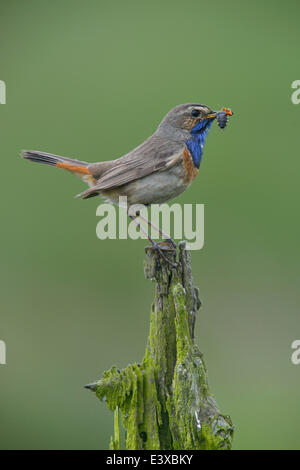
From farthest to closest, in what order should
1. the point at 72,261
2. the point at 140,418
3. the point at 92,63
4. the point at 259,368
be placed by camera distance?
the point at 92,63, the point at 72,261, the point at 259,368, the point at 140,418

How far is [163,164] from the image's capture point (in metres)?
6.14

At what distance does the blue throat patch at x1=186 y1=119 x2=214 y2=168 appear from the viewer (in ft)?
20.7

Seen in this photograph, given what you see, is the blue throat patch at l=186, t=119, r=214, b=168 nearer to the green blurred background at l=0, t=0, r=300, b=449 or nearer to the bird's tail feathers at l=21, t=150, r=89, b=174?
the bird's tail feathers at l=21, t=150, r=89, b=174

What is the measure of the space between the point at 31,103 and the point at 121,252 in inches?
107

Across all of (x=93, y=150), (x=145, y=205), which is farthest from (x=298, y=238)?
(x=145, y=205)

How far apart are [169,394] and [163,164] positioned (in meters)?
2.52

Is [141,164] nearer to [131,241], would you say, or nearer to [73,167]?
[73,167]

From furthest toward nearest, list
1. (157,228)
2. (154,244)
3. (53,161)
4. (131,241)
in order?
1. (131,241)
2. (53,161)
3. (157,228)
4. (154,244)

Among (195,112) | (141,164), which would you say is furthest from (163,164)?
(195,112)

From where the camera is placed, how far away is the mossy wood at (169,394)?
3830 millimetres

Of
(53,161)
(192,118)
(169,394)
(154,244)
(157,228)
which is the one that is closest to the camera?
(169,394)

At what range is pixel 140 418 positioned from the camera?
3.97 m

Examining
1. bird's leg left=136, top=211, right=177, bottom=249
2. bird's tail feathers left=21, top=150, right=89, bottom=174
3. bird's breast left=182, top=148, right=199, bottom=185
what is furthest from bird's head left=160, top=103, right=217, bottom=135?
bird's tail feathers left=21, top=150, right=89, bottom=174

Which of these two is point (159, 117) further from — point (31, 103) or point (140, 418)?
point (140, 418)
